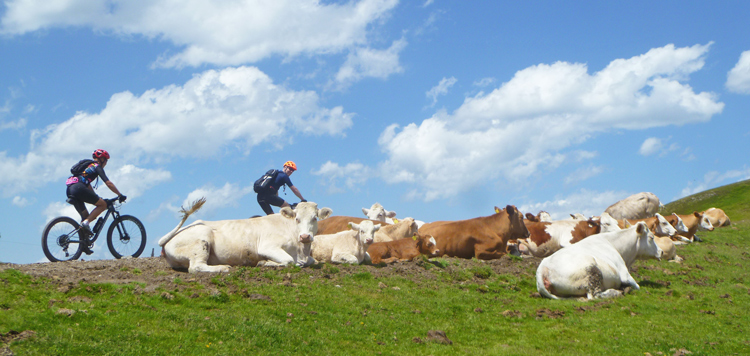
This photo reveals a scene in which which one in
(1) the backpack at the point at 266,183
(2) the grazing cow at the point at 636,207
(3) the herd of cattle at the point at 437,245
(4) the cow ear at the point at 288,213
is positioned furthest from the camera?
(2) the grazing cow at the point at 636,207

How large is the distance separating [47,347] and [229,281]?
15.3ft

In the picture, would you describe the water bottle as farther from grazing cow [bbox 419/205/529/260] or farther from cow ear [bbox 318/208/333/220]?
grazing cow [bbox 419/205/529/260]

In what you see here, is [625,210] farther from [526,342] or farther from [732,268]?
[526,342]

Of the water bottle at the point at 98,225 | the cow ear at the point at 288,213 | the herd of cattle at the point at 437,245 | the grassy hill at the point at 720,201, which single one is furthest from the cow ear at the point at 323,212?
the grassy hill at the point at 720,201

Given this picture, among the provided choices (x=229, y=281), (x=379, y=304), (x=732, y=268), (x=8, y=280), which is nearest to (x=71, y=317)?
(x=8, y=280)

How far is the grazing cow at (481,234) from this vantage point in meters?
19.8

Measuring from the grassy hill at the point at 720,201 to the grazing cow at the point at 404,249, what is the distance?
199 feet

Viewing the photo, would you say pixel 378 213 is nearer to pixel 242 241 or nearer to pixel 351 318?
pixel 242 241

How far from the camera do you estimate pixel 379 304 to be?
11148 millimetres

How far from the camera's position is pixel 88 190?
15.8 meters

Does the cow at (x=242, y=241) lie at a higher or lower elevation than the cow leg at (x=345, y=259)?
higher

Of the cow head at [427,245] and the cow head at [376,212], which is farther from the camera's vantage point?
the cow head at [376,212]

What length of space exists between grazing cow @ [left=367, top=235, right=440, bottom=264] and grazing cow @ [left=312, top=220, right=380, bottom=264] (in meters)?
1.00

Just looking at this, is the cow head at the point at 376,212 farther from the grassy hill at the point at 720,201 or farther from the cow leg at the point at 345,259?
the grassy hill at the point at 720,201
